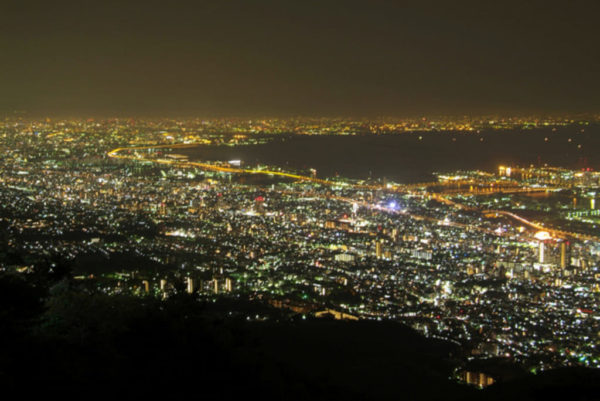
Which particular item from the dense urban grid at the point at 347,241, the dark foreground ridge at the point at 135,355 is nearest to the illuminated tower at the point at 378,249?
the dense urban grid at the point at 347,241

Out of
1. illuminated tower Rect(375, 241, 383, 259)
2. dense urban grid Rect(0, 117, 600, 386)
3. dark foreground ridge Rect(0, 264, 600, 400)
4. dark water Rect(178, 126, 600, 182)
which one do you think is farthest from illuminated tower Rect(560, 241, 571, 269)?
dark water Rect(178, 126, 600, 182)

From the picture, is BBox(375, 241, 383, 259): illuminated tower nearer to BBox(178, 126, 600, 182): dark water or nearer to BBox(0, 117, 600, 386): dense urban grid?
BBox(0, 117, 600, 386): dense urban grid

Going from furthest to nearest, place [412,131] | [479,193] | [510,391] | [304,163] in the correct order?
[412,131] < [304,163] < [479,193] < [510,391]

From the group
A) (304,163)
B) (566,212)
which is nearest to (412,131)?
(304,163)

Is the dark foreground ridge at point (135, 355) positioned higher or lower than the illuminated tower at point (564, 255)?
higher

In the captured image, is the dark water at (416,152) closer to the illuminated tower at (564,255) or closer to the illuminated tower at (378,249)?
the illuminated tower at (378,249)

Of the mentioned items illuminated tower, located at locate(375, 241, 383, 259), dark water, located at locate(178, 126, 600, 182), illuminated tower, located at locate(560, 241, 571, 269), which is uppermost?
dark water, located at locate(178, 126, 600, 182)

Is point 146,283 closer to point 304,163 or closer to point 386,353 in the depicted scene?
point 386,353
